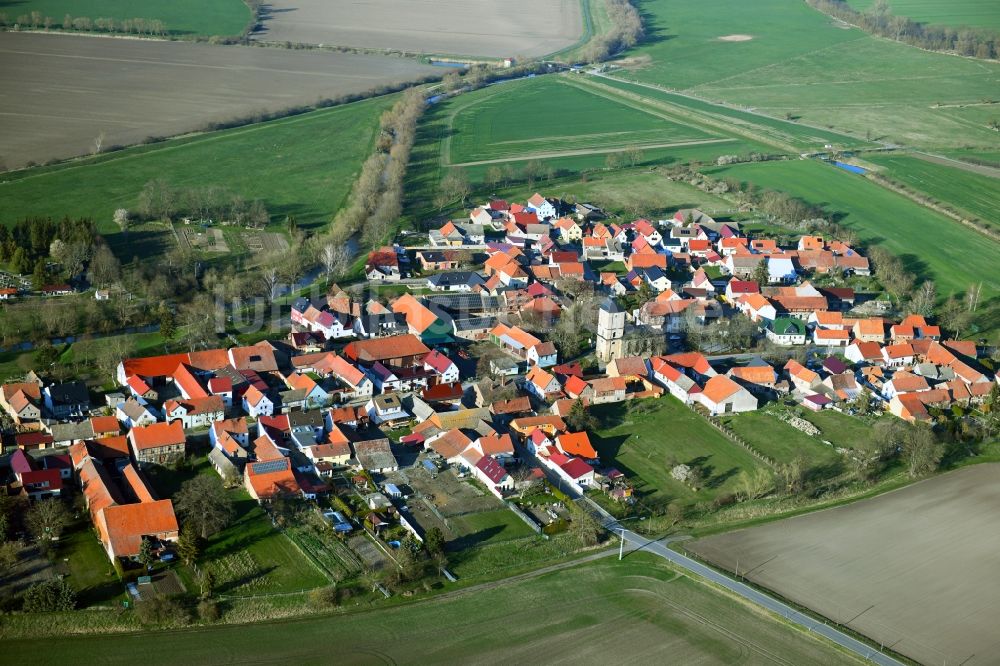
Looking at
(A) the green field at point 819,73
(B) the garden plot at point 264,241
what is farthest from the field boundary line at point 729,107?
(B) the garden plot at point 264,241

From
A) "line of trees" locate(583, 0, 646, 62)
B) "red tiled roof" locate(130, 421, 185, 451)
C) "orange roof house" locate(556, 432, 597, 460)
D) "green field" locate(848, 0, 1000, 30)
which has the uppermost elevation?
"green field" locate(848, 0, 1000, 30)

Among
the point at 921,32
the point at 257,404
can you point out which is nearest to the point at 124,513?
the point at 257,404

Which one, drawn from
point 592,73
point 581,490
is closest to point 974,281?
point 581,490

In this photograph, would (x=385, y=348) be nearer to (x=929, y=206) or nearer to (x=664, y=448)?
(x=664, y=448)

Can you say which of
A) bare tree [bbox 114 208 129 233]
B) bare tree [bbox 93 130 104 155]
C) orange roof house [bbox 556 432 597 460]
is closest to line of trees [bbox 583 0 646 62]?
bare tree [bbox 93 130 104 155]

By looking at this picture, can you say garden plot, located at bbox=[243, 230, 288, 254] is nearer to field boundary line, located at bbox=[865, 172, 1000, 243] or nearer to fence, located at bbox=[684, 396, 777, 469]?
fence, located at bbox=[684, 396, 777, 469]

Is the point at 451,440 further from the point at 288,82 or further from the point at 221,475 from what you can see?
the point at 288,82
